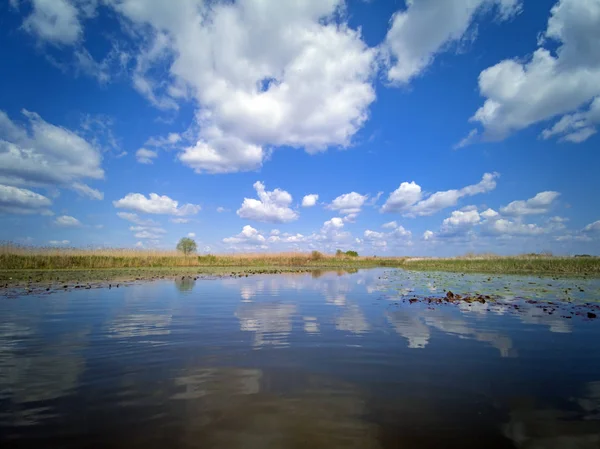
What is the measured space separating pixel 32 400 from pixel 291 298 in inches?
467

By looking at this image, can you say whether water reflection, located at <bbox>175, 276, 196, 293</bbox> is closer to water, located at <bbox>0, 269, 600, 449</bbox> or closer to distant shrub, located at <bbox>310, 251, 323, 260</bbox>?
water, located at <bbox>0, 269, 600, 449</bbox>

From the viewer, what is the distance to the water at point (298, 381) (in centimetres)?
385

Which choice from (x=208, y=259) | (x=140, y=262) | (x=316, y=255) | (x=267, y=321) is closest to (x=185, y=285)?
(x=267, y=321)

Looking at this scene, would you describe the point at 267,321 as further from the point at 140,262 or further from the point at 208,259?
the point at 208,259

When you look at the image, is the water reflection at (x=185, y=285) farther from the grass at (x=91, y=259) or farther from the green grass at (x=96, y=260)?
the green grass at (x=96, y=260)

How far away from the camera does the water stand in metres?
3.85

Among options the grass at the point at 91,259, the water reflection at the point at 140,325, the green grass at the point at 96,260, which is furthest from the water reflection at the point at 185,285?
the green grass at the point at 96,260

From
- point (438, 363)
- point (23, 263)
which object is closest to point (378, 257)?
point (23, 263)

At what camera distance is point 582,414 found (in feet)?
14.4

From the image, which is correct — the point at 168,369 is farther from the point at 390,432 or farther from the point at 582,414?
the point at 582,414

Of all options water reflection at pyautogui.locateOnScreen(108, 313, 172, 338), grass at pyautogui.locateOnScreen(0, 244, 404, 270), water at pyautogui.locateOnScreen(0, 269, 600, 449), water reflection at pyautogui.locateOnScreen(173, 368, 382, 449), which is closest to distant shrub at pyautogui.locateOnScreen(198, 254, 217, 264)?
grass at pyautogui.locateOnScreen(0, 244, 404, 270)

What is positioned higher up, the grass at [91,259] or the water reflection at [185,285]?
the grass at [91,259]

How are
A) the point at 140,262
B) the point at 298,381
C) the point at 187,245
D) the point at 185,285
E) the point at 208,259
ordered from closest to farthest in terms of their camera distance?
the point at 298,381, the point at 185,285, the point at 140,262, the point at 208,259, the point at 187,245

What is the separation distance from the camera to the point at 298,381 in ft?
18.1
